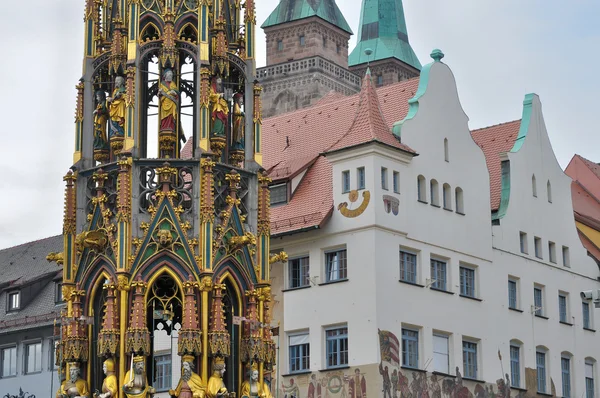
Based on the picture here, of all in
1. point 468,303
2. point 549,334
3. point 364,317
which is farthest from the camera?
point 549,334

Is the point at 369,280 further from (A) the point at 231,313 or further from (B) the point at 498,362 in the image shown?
(A) the point at 231,313

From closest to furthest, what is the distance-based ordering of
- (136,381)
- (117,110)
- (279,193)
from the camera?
(136,381)
(117,110)
(279,193)

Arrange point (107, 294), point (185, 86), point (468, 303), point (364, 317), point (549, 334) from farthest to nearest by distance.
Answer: point (549, 334), point (468, 303), point (364, 317), point (185, 86), point (107, 294)

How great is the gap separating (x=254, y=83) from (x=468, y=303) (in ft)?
59.8

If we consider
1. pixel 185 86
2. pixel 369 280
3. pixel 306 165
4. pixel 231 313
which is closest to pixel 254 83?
pixel 185 86

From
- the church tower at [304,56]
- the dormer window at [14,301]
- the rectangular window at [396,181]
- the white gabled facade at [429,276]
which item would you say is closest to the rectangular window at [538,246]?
the white gabled facade at [429,276]

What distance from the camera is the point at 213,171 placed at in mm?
28109

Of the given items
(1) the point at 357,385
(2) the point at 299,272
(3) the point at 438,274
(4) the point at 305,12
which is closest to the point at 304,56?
(4) the point at 305,12

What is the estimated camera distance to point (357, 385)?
42781 mm

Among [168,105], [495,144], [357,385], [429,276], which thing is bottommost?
[357,385]

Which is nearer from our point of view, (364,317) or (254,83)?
(254,83)

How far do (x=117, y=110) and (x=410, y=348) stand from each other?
56.3ft

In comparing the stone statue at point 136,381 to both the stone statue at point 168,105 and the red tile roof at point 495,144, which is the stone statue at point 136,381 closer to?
the stone statue at point 168,105

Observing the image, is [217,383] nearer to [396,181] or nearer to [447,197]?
[396,181]
